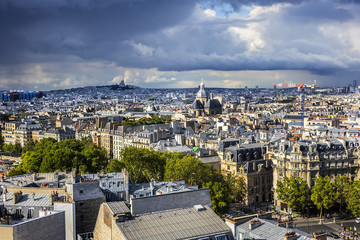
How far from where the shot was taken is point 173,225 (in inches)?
1134

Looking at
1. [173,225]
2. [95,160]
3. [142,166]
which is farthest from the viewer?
[95,160]

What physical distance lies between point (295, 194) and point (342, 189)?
23.6 feet

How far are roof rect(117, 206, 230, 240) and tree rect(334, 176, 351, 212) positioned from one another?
36.5m

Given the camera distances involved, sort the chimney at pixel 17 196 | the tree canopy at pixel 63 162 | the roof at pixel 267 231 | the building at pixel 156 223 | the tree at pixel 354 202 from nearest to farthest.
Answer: the building at pixel 156 223 → the roof at pixel 267 231 → the chimney at pixel 17 196 → the tree at pixel 354 202 → the tree canopy at pixel 63 162

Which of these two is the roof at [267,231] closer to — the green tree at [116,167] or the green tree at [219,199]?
the green tree at [219,199]

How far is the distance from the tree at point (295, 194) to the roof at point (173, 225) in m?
34.2

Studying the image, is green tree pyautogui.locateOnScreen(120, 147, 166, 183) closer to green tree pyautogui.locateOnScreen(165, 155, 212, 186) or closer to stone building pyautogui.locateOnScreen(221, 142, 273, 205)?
green tree pyautogui.locateOnScreen(165, 155, 212, 186)

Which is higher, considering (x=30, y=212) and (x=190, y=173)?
(x=30, y=212)

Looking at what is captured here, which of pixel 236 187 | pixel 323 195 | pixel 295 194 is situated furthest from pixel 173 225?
pixel 236 187

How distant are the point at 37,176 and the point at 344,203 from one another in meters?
43.0

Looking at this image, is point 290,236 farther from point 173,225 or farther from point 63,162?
point 63,162

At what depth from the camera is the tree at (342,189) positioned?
61.9 meters

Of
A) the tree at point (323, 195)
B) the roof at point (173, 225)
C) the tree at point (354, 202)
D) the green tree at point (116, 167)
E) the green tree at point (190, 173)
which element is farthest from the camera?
the green tree at point (116, 167)

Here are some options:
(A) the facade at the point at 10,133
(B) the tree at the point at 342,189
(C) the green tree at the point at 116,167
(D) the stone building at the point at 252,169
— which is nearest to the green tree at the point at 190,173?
(C) the green tree at the point at 116,167
